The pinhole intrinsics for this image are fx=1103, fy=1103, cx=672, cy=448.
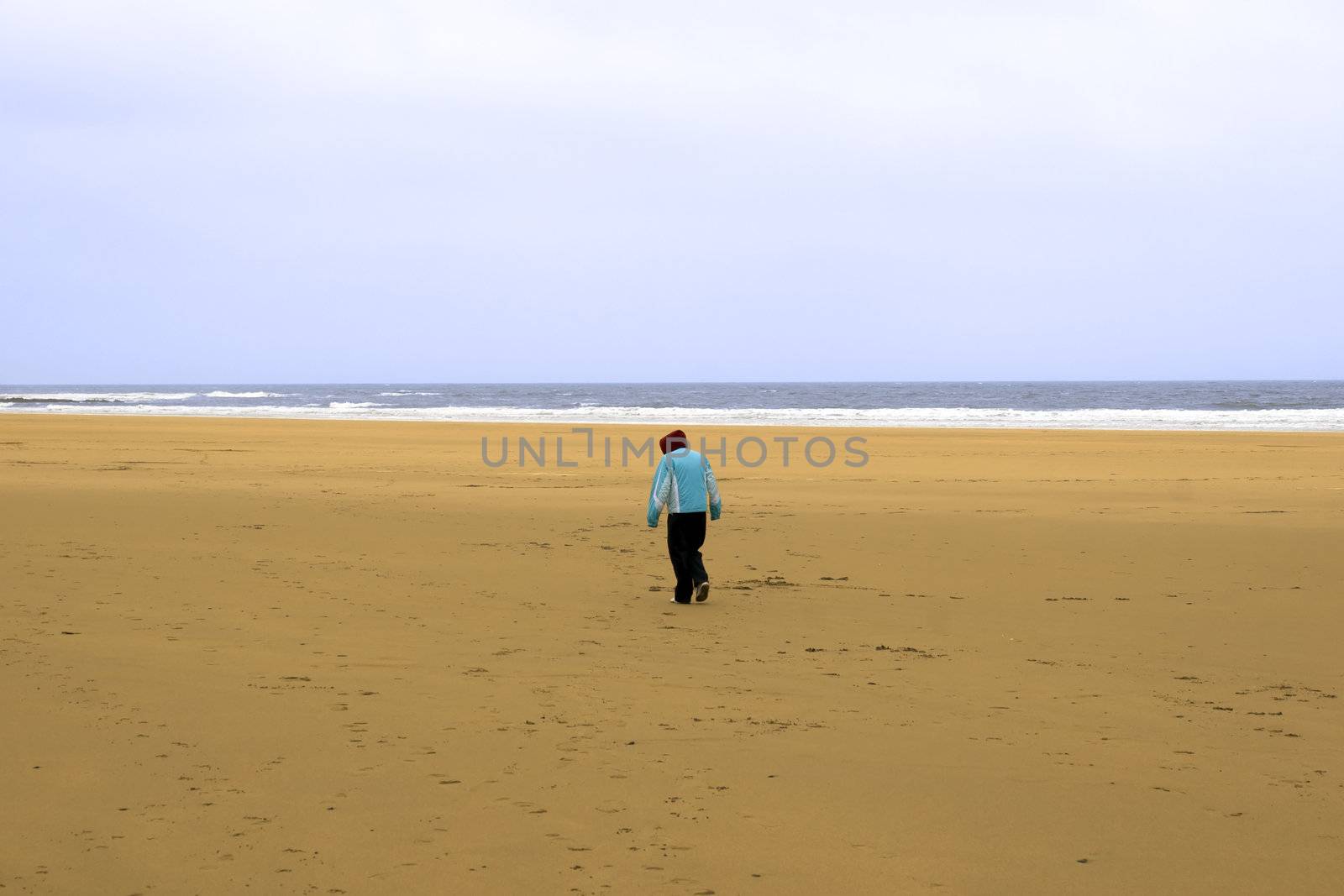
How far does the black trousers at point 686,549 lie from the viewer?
8328mm

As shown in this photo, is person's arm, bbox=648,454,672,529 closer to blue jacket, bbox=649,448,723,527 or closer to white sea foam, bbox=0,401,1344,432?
blue jacket, bbox=649,448,723,527

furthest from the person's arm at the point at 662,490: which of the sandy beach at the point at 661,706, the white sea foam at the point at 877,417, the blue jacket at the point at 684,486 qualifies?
the white sea foam at the point at 877,417

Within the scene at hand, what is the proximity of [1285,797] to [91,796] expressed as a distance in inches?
182

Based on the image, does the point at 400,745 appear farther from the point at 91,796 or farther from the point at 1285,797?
the point at 1285,797

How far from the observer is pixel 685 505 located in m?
8.45

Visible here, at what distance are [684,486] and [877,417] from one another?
36301 mm

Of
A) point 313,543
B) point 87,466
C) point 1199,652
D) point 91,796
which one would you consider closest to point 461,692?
point 91,796

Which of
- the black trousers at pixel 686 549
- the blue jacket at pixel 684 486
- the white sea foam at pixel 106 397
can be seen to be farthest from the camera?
the white sea foam at pixel 106 397

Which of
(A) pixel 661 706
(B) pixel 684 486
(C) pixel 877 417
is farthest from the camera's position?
(C) pixel 877 417

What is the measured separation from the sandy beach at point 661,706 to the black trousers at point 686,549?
0.70 ft

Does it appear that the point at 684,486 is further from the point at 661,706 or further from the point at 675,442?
the point at 661,706

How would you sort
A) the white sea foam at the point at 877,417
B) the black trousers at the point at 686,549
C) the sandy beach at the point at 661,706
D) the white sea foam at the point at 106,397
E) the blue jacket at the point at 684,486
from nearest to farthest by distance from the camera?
the sandy beach at the point at 661,706 → the black trousers at the point at 686,549 → the blue jacket at the point at 684,486 → the white sea foam at the point at 877,417 → the white sea foam at the point at 106,397

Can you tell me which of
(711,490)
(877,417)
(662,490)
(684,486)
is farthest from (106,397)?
(711,490)

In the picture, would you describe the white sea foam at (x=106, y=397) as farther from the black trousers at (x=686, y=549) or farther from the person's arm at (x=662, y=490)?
the black trousers at (x=686, y=549)
